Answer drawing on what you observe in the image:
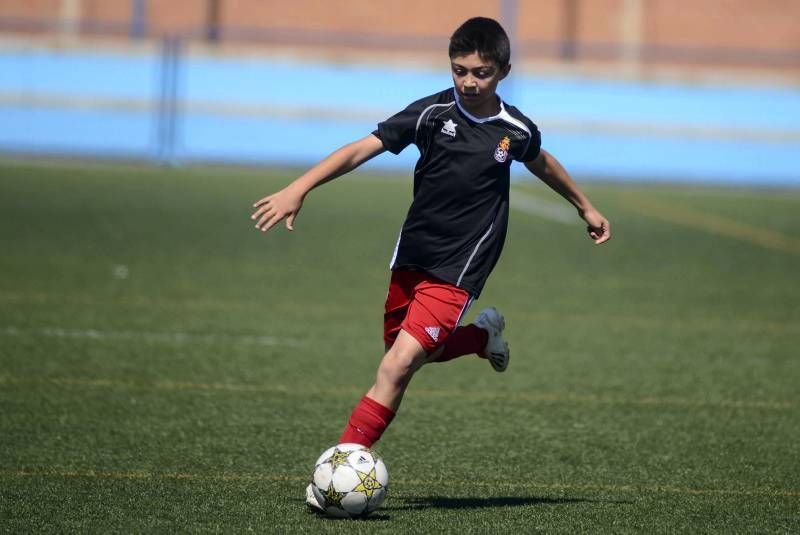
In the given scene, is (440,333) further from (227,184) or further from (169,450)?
(227,184)

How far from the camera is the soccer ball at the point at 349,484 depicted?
4766 mm

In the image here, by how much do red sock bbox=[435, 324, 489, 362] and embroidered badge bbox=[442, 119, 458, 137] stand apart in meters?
0.92

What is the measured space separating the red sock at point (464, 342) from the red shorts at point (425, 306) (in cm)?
29

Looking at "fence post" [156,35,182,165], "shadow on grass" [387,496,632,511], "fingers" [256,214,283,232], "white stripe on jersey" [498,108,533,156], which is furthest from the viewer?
"fence post" [156,35,182,165]

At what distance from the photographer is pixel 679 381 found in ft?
25.8

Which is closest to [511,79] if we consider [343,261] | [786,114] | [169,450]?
[786,114]

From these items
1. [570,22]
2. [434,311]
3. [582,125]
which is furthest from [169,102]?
[434,311]

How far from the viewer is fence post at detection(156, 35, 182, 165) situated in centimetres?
2342

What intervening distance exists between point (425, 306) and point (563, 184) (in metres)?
0.84

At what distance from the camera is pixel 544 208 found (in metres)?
18.1

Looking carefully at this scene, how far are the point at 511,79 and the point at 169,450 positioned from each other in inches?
761

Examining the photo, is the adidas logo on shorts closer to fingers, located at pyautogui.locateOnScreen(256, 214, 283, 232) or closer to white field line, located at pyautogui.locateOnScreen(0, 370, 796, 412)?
fingers, located at pyautogui.locateOnScreen(256, 214, 283, 232)

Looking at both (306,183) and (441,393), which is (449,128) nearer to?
(306,183)

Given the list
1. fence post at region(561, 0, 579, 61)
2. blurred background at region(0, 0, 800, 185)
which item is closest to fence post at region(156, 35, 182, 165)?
blurred background at region(0, 0, 800, 185)
